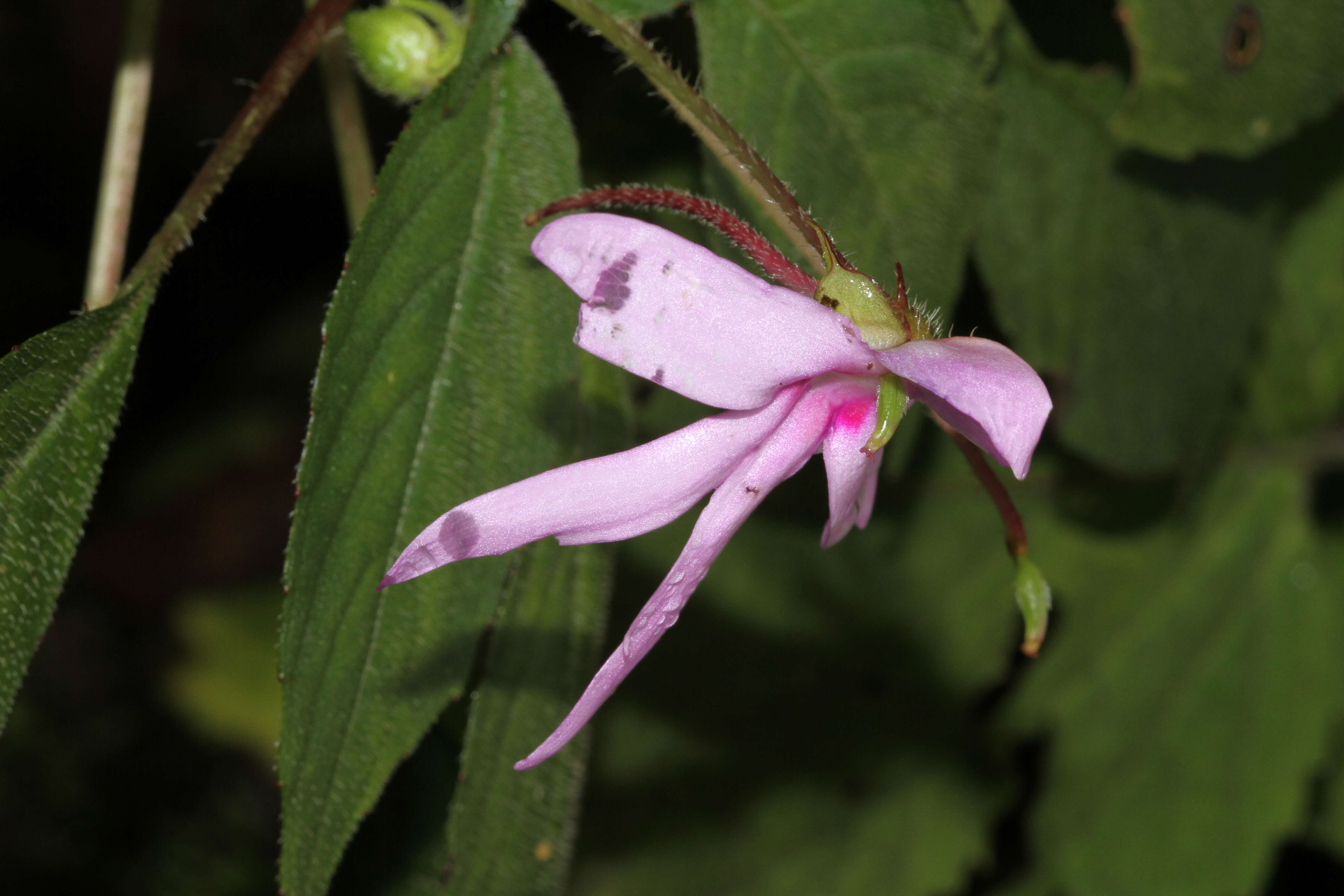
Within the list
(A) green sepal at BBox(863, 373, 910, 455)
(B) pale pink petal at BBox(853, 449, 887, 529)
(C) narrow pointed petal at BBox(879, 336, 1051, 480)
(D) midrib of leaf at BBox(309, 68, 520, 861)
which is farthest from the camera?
(D) midrib of leaf at BBox(309, 68, 520, 861)

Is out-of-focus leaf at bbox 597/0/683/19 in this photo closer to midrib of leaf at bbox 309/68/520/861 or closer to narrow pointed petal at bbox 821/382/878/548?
midrib of leaf at bbox 309/68/520/861

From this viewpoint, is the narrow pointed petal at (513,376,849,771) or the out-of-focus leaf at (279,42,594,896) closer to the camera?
the narrow pointed petal at (513,376,849,771)

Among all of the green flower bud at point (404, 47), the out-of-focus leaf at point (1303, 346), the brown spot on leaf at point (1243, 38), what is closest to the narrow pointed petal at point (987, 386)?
the green flower bud at point (404, 47)

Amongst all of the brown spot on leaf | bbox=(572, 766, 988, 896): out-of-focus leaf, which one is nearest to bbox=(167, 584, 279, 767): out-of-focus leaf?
bbox=(572, 766, 988, 896): out-of-focus leaf

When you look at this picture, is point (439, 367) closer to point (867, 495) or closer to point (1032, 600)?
point (867, 495)

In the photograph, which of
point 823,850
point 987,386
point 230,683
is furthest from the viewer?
point 230,683

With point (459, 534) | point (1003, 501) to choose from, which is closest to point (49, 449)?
point (459, 534)

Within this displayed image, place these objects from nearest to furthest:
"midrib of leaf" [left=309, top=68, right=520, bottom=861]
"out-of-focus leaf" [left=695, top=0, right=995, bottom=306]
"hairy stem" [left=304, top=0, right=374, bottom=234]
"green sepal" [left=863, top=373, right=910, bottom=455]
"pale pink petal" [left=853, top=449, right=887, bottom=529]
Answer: "green sepal" [left=863, top=373, right=910, bottom=455] → "pale pink petal" [left=853, top=449, right=887, bottom=529] → "midrib of leaf" [left=309, top=68, right=520, bottom=861] → "out-of-focus leaf" [left=695, top=0, right=995, bottom=306] → "hairy stem" [left=304, top=0, right=374, bottom=234]

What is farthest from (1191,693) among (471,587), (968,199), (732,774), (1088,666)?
(471,587)
